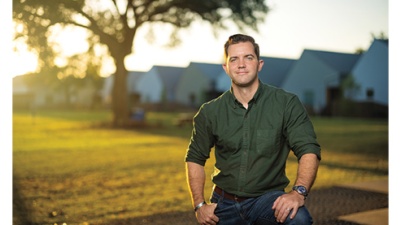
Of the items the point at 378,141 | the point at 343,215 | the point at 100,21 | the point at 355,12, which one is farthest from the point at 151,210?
the point at 100,21

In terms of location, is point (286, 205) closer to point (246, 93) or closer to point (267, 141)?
point (267, 141)

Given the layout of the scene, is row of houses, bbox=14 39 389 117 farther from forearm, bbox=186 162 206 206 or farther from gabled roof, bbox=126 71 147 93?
forearm, bbox=186 162 206 206

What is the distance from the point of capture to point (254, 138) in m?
1.62

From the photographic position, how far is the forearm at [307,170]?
1.50 meters

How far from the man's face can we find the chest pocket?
18 cm

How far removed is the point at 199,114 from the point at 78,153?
5.58 meters

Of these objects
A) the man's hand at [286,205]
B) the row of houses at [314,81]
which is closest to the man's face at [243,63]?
the man's hand at [286,205]

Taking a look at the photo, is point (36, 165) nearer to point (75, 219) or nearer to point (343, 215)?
point (75, 219)

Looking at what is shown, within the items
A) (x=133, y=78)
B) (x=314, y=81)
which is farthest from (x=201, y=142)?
(x=133, y=78)

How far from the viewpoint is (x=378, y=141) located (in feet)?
26.8

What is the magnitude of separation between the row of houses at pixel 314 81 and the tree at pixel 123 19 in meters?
1.28

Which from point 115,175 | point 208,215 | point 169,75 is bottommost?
point 115,175

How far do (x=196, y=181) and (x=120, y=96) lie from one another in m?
12.3

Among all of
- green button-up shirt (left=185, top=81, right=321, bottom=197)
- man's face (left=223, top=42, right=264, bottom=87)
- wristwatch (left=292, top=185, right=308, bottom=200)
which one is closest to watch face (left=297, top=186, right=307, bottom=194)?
wristwatch (left=292, top=185, right=308, bottom=200)
